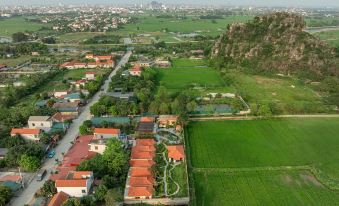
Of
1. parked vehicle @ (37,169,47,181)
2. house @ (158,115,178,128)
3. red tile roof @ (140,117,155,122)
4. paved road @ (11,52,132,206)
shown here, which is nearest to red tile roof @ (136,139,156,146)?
red tile roof @ (140,117,155,122)

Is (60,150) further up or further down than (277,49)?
further down

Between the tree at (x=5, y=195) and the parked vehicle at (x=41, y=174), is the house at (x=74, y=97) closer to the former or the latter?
the parked vehicle at (x=41, y=174)

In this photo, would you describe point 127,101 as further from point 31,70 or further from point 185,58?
point 185,58

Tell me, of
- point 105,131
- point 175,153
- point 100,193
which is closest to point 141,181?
point 100,193

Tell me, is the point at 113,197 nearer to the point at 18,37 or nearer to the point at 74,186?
the point at 74,186

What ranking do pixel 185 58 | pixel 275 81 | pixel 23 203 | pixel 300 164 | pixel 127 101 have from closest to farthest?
pixel 23 203
pixel 300 164
pixel 127 101
pixel 275 81
pixel 185 58

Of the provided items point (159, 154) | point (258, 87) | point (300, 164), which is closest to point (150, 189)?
point (159, 154)
